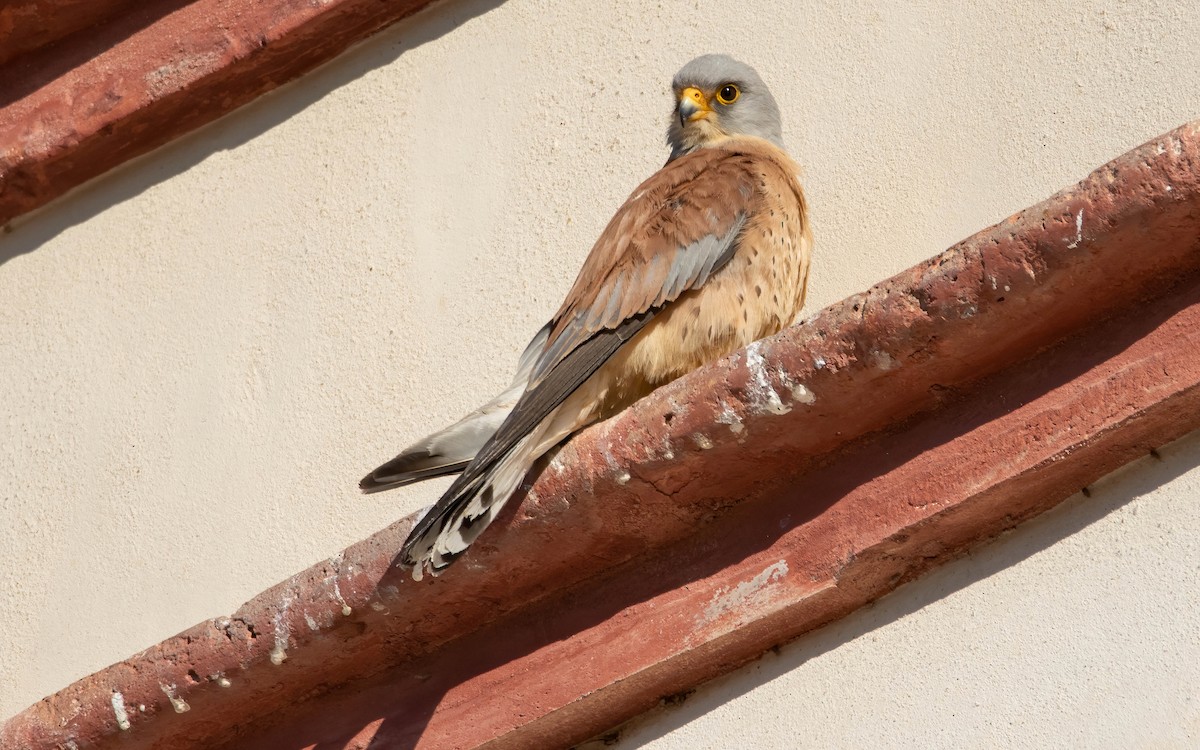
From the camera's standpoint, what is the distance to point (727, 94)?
4.21 m

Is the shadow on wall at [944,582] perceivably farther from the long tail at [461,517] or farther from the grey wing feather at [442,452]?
the grey wing feather at [442,452]

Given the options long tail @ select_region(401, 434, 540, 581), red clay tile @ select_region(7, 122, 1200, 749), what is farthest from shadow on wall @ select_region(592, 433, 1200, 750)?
long tail @ select_region(401, 434, 540, 581)

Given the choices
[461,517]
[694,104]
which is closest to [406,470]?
[461,517]

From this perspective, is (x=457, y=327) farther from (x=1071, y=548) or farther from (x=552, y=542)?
(x=1071, y=548)

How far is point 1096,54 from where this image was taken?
3594 mm

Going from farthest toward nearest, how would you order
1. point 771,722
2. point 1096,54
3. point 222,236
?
point 222,236
point 1096,54
point 771,722

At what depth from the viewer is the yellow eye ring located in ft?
13.8

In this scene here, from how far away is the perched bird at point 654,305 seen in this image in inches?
134

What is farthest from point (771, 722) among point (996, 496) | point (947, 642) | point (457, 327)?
point (457, 327)

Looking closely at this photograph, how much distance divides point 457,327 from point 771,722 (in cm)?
153

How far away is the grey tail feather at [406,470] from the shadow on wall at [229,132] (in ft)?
5.45

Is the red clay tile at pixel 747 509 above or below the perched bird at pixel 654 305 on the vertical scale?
below

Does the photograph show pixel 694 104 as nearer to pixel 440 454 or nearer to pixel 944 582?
pixel 440 454

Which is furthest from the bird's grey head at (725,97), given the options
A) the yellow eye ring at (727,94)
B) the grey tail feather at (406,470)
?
the grey tail feather at (406,470)
